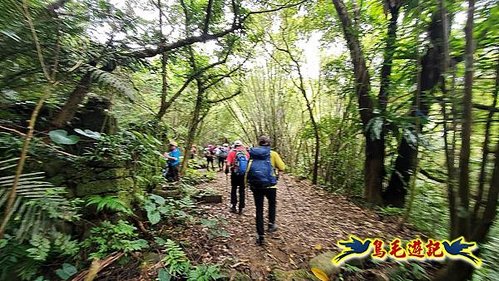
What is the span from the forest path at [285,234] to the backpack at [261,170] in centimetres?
83

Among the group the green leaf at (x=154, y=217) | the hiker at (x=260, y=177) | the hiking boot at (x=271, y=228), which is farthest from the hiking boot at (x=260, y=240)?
the green leaf at (x=154, y=217)

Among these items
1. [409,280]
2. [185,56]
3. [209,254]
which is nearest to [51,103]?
[209,254]

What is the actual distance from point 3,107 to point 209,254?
8.61 ft

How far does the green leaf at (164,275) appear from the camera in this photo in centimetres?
251

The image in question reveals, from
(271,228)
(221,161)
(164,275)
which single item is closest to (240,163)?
(271,228)

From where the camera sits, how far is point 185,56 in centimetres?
529

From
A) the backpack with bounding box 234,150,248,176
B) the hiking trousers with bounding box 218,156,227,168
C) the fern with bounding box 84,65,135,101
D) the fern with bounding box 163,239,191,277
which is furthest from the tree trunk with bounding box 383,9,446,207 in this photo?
the hiking trousers with bounding box 218,156,227,168

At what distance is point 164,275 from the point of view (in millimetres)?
2541

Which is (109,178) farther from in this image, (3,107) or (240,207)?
(240,207)

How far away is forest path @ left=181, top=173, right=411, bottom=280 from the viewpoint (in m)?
3.04

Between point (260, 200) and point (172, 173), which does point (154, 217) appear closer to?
point (260, 200)

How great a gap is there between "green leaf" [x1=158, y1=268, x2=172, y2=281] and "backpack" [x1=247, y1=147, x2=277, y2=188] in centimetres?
144

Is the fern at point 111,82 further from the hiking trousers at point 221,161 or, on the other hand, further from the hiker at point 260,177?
the hiking trousers at point 221,161

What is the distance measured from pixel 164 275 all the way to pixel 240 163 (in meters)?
2.20
